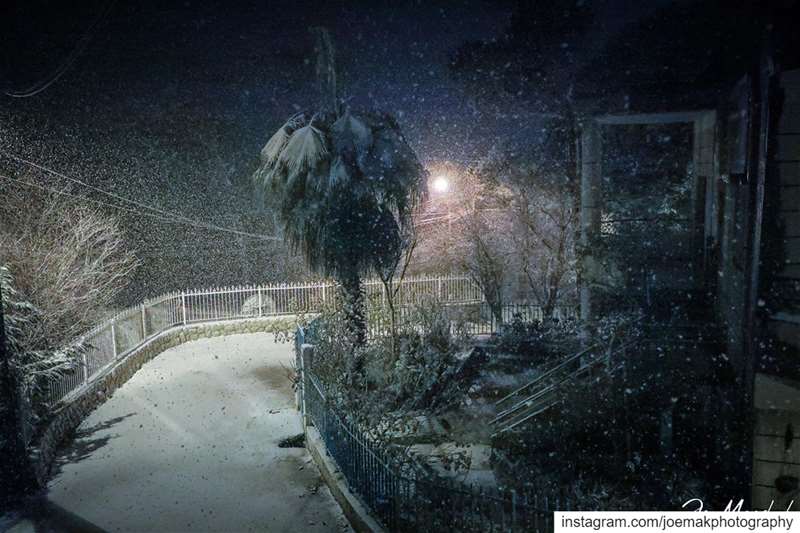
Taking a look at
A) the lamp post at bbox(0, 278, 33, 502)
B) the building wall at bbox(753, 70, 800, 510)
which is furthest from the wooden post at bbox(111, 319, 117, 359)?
the building wall at bbox(753, 70, 800, 510)

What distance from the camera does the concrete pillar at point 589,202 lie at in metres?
9.80

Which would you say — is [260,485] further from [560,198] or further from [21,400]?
[560,198]

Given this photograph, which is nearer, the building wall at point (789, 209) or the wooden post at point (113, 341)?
the building wall at point (789, 209)

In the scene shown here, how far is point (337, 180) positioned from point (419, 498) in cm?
603

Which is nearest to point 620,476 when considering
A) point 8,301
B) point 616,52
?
point 616,52

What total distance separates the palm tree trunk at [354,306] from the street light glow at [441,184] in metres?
6.27

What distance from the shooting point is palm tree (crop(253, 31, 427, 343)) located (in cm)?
1000

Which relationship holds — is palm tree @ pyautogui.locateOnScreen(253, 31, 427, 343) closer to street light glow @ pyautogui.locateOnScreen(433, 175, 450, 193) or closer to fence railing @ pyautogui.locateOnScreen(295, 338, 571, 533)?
fence railing @ pyautogui.locateOnScreen(295, 338, 571, 533)

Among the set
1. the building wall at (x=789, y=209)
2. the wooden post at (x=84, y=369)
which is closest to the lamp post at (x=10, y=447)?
the wooden post at (x=84, y=369)

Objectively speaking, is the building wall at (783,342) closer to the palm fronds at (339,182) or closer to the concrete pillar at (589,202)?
the concrete pillar at (589,202)

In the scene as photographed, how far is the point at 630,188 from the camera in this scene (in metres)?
12.7

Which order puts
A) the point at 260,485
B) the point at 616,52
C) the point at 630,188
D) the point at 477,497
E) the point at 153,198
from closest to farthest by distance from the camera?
the point at 477,497 < the point at 260,485 < the point at 616,52 < the point at 630,188 < the point at 153,198

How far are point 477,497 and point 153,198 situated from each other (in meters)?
24.2

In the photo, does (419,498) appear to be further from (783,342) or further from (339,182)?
(339,182)
